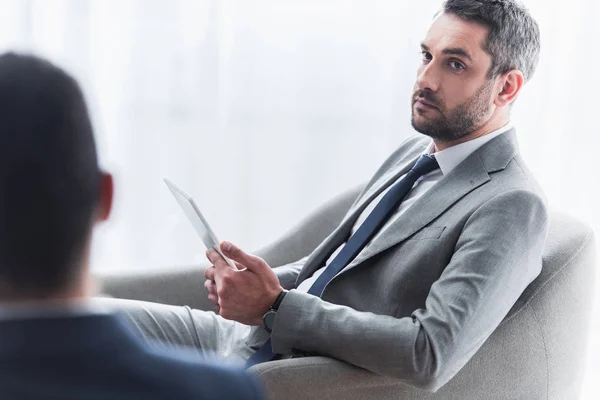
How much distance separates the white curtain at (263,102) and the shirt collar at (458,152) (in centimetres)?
133

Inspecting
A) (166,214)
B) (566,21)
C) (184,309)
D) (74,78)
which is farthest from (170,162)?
(74,78)

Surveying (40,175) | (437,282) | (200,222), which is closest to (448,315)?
(437,282)

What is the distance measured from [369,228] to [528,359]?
1.44ft

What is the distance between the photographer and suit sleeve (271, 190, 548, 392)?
1503mm

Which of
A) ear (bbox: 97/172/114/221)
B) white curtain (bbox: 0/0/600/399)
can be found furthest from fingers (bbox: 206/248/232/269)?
white curtain (bbox: 0/0/600/399)

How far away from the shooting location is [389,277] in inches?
66.3

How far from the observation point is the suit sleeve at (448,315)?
1503 millimetres

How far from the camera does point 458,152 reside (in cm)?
185

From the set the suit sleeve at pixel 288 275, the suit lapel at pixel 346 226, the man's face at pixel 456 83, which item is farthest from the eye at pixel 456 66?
the suit sleeve at pixel 288 275

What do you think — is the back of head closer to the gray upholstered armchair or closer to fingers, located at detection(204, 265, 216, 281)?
the gray upholstered armchair

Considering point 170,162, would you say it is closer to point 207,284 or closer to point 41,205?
point 207,284

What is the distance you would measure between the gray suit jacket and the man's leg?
0.29 meters

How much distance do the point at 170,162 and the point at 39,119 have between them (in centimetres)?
245

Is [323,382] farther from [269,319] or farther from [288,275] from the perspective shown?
[288,275]
